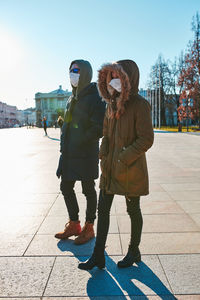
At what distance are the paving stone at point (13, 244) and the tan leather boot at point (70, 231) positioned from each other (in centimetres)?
34

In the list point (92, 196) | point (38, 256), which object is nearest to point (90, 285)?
point (38, 256)

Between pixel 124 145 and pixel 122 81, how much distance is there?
53 centimetres

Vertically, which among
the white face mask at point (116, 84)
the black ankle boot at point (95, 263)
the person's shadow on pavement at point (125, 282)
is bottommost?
the person's shadow on pavement at point (125, 282)

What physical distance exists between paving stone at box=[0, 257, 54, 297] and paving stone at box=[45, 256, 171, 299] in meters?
0.08

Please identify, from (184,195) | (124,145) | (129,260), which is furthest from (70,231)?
(184,195)

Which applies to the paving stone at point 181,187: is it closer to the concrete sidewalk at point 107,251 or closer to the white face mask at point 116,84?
the concrete sidewalk at point 107,251

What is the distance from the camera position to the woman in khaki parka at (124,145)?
2352mm

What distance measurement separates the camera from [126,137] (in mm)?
2438

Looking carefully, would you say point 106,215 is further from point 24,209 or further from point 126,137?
point 24,209

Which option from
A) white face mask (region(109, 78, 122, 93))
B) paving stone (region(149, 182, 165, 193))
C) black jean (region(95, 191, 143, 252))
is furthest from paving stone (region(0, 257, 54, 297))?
paving stone (region(149, 182, 165, 193))

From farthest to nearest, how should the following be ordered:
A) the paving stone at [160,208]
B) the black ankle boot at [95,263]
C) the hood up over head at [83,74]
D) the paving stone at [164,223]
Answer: the paving stone at [160,208]
the paving stone at [164,223]
the hood up over head at [83,74]
the black ankle boot at [95,263]

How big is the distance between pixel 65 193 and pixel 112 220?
3.19 ft

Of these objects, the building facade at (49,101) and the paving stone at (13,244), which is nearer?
the paving stone at (13,244)

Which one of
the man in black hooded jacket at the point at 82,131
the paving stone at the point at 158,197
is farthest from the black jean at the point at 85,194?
the paving stone at the point at 158,197
